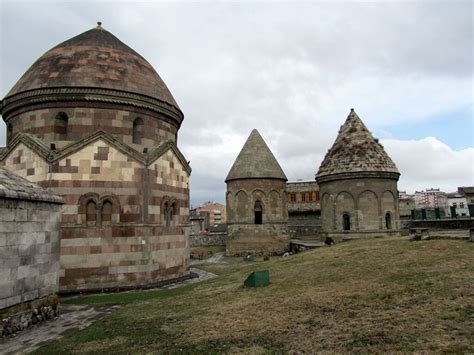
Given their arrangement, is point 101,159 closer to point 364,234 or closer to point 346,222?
point 346,222

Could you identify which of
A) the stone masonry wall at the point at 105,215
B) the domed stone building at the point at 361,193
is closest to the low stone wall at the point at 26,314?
the stone masonry wall at the point at 105,215

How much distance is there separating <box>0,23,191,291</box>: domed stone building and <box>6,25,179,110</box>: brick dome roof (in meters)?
0.04

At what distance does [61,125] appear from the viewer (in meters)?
15.1

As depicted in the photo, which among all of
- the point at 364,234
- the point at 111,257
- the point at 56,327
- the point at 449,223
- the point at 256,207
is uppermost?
the point at 256,207

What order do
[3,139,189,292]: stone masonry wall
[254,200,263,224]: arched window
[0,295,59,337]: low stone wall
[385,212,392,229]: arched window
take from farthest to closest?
[254,200,263,224]: arched window → [385,212,392,229]: arched window → [3,139,189,292]: stone masonry wall → [0,295,59,337]: low stone wall

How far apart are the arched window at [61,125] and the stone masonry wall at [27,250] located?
5.53 meters

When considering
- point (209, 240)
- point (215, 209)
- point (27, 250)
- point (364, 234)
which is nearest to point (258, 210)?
point (209, 240)

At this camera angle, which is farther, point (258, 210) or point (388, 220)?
point (258, 210)

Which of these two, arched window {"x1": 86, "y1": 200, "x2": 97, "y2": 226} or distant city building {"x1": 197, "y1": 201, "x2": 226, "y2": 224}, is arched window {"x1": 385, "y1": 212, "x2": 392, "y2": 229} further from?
distant city building {"x1": 197, "y1": 201, "x2": 226, "y2": 224}

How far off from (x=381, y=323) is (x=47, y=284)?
27.0 feet

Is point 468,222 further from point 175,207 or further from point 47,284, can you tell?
point 47,284

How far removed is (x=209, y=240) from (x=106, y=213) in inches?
981

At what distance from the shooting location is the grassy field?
240 inches

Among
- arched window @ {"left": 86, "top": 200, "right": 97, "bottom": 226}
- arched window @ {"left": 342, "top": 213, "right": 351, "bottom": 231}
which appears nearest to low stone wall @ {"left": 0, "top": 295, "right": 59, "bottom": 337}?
arched window @ {"left": 86, "top": 200, "right": 97, "bottom": 226}
